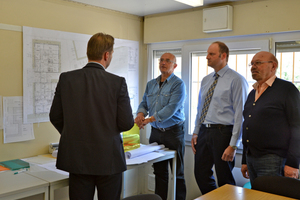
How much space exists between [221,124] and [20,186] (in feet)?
5.79

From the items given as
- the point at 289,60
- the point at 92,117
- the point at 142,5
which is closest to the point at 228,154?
the point at 289,60

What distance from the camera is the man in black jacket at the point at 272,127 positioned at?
219cm

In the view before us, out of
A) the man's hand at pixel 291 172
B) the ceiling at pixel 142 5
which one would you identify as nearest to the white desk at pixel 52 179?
the man's hand at pixel 291 172

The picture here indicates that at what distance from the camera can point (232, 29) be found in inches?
132

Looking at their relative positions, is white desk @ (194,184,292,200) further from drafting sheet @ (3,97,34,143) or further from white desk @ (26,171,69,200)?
drafting sheet @ (3,97,34,143)

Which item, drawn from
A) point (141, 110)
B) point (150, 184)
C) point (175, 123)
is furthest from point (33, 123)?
point (150, 184)

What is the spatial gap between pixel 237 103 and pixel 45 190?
1762mm

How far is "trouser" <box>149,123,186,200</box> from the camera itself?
132 inches

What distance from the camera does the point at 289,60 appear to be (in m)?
3.09

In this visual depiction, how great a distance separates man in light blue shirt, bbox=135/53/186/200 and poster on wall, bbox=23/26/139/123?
0.93m

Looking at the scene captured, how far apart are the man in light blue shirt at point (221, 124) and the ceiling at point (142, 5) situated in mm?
921

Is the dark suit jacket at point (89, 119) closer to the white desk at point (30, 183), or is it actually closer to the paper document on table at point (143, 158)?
the white desk at point (30, 183)

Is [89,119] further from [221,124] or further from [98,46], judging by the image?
[221,124]

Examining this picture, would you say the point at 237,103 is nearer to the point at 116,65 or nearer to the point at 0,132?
the point at 116,65
